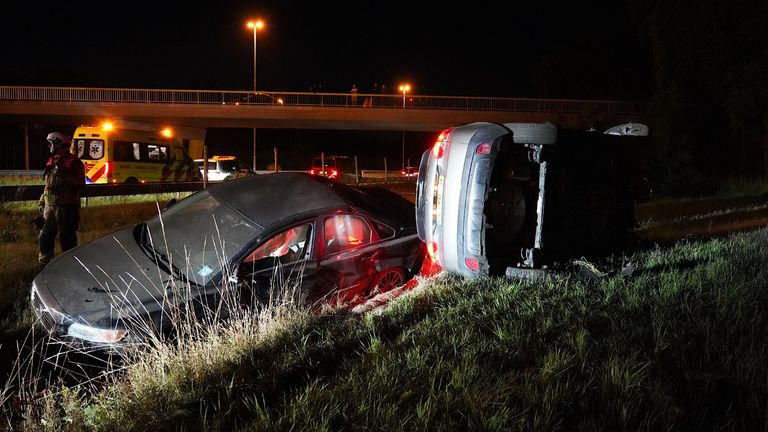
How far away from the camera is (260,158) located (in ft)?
210

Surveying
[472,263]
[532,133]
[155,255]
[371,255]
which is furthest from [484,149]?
[155,255]

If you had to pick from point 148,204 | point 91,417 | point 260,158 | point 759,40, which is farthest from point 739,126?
point 260,158

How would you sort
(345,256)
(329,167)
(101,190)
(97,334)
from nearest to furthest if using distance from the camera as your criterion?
1. (97,334)
2. (345,256)
3. (101,190)
4. (329,167)

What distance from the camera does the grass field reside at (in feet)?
9.94

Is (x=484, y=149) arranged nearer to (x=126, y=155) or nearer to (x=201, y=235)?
(x=201, y=235)

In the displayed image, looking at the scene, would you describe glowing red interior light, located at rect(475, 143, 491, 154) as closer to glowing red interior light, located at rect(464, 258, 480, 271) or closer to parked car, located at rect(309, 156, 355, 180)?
glowing red interior light, located at rect(464, 258, 480, 271)

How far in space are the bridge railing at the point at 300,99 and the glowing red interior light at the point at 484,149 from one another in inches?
1451

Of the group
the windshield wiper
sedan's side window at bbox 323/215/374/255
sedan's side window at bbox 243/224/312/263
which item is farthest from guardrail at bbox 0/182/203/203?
sedan's side window at bbox 323/215/374/255

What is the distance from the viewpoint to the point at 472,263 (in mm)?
5902

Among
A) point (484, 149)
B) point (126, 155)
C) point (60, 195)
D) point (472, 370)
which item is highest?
point (484, 149)

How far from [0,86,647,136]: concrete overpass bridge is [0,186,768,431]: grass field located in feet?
123

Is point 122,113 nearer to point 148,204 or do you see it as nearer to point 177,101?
point 177,101

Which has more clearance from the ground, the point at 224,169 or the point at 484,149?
the point at 484,149

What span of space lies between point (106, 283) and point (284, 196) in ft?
6.28
